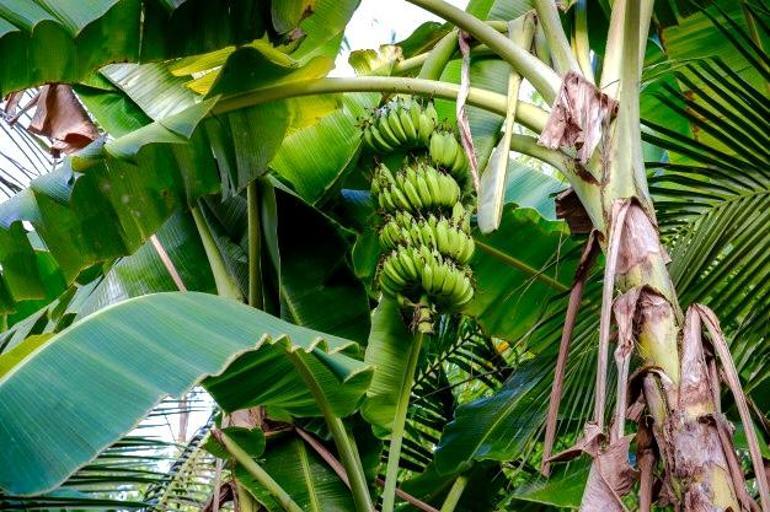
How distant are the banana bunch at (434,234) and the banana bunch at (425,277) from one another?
0.05 ft

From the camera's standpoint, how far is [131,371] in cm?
140

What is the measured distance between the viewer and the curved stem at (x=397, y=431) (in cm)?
234

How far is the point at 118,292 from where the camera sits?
8.87ft

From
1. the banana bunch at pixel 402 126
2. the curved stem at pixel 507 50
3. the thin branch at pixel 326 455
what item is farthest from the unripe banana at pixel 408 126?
the thin branch at pixel 326 455

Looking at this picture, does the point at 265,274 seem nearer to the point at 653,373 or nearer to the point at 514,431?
the point at 514,431

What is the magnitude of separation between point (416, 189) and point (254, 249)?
22.8 inches

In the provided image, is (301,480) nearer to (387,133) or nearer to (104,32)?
(387,133)

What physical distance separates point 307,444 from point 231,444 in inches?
10.3

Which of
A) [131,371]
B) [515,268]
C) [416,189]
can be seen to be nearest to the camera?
[131,371]

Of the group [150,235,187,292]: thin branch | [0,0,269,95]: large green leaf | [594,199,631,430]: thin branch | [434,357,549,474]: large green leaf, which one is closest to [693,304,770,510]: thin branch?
[594,199,631,430]: thin branch

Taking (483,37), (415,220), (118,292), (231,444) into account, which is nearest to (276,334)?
(415,220)

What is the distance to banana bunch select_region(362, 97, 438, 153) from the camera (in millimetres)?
2174

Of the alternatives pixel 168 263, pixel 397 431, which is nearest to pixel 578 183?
pixel 397 431

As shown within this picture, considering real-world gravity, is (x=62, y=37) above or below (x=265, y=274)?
above
